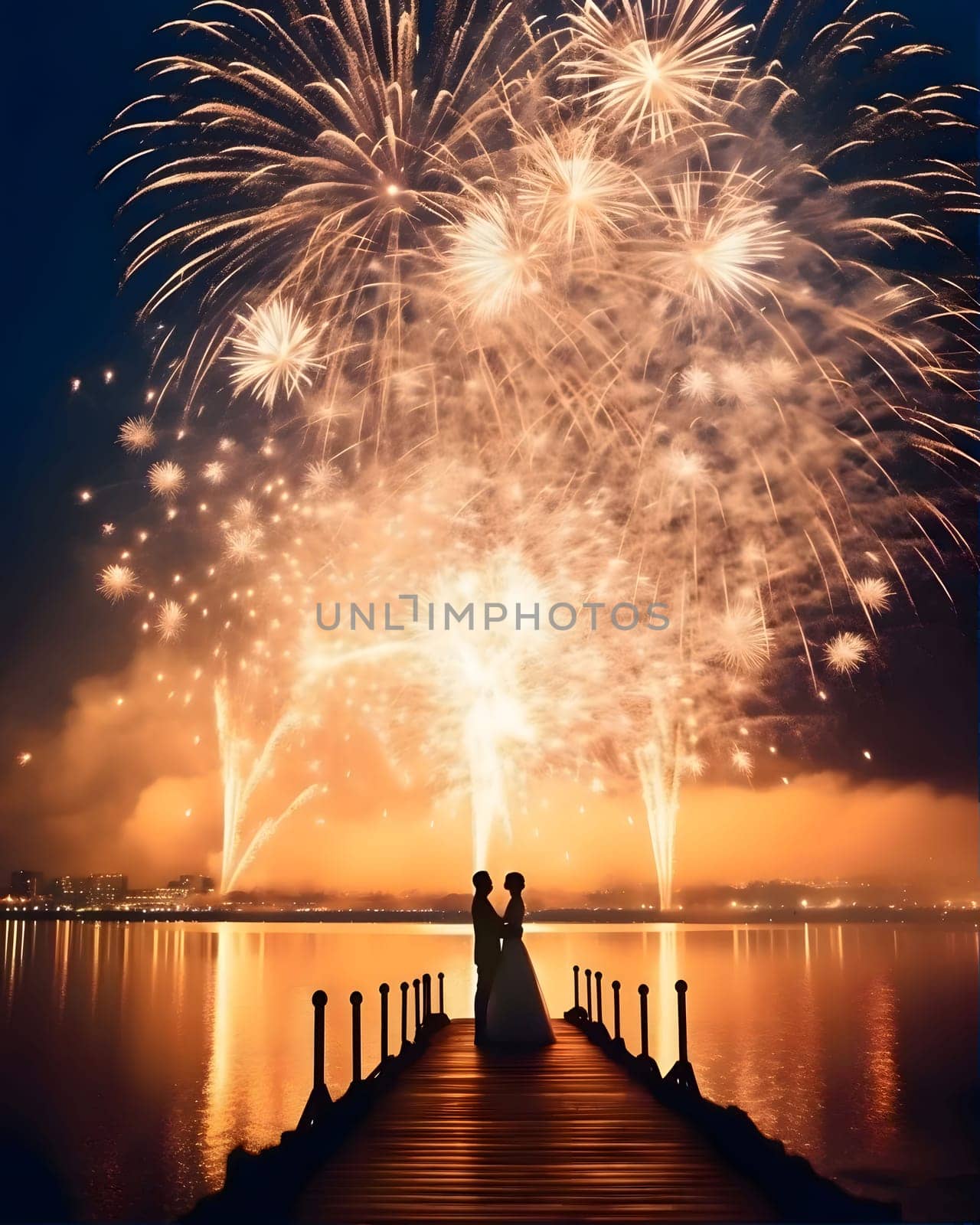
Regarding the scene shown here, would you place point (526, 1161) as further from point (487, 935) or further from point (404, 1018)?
point (404, 1018)

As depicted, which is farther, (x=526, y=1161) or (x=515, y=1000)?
(x=515, y=1000)

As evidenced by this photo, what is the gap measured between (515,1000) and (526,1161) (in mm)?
5942

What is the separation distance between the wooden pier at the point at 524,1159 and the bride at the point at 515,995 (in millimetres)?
1502

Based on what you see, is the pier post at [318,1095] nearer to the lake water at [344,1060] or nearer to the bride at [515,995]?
the bride at [515,995]

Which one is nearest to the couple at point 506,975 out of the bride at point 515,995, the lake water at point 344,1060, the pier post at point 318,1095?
the bride at point 515,995

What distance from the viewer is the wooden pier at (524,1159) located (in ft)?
23.4

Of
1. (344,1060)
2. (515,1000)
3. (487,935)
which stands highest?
(487,935)

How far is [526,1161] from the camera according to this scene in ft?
28.1

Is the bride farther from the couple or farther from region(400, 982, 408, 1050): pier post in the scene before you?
region(400, 982, 408, 1050): pier post

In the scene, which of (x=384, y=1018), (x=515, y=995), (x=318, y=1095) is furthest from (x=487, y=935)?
(x=318, y=1095)

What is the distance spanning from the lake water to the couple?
23.6 ft

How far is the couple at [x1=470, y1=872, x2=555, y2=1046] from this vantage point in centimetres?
1412

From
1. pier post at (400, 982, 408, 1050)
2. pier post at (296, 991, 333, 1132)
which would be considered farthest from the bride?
pier post at (296, 991, 333, 1132)

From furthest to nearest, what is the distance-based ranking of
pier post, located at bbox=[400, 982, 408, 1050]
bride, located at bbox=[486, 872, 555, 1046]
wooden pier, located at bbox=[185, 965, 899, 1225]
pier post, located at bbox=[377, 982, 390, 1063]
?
pier post, located at bbox=[400, 982, 408, 1050], bride, located at bbox=[486, 872, 555, 1046], pier post, located at bbox=[377, 982, 390, 1063], wooden pier, located at bbox=[185, 965, 899, 1225]
